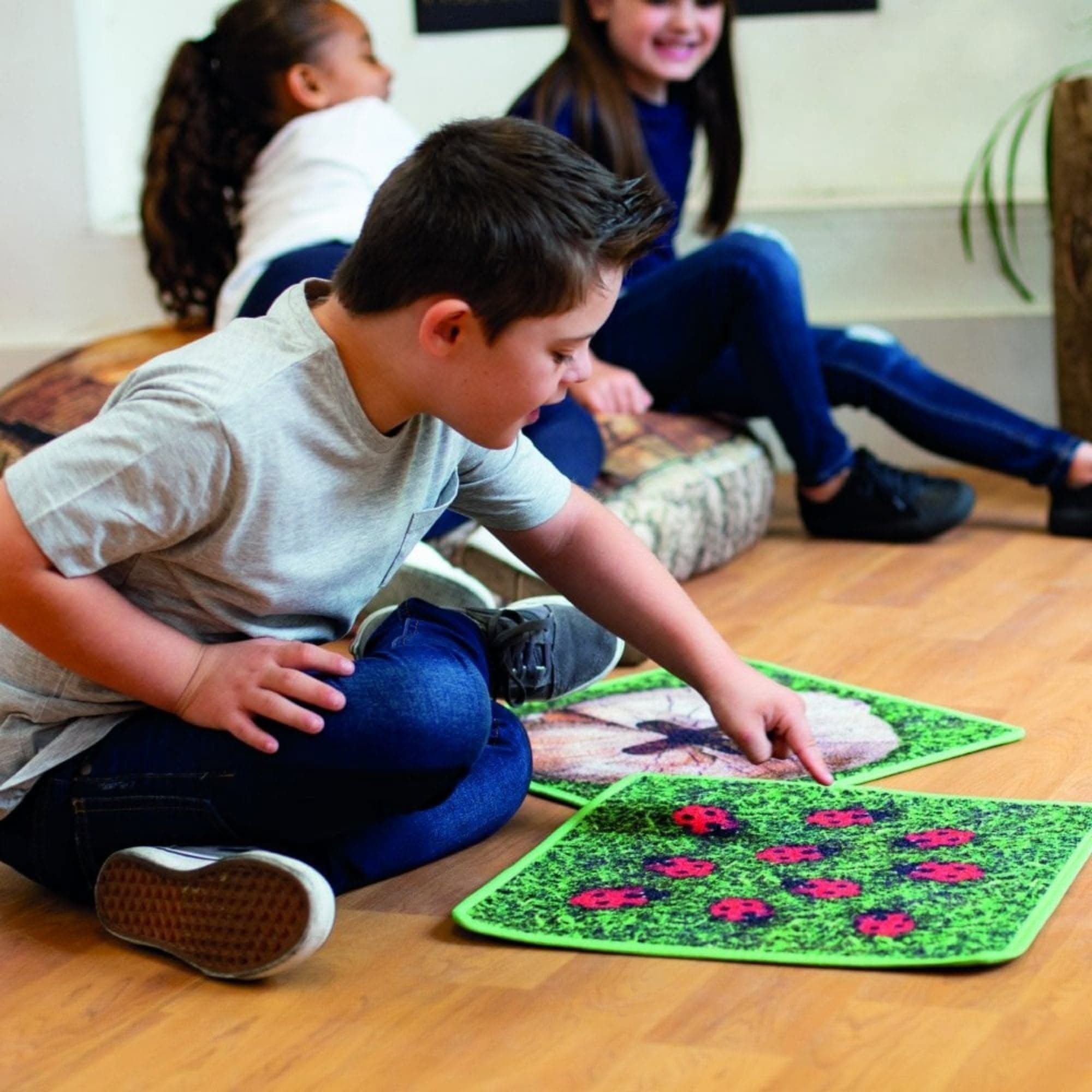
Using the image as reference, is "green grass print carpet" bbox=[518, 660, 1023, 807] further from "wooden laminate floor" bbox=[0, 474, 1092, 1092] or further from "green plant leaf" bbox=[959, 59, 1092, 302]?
"green plant leaf" bbox=[959, 59, 1092, 302]

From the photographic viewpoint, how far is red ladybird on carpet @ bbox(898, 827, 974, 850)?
3.82 ft

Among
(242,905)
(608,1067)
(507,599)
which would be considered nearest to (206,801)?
(242,905)

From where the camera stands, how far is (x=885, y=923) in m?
1.04

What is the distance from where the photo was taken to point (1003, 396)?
280 centimetres

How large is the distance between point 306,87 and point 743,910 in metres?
1.30

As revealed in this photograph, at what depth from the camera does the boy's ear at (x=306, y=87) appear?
2014 mm

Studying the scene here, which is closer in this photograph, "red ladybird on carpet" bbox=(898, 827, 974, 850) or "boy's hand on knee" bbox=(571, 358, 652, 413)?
"red ladybird on carpet" bbox=(898, 827, 974, 850)

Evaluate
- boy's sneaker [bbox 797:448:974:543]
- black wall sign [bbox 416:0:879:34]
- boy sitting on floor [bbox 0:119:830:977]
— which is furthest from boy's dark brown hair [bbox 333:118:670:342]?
black wall sign [bbox 416:0:879:34]

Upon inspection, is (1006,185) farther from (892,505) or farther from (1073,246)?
(892,505)

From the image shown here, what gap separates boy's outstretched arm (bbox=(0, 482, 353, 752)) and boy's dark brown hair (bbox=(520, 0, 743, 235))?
47.8 inches

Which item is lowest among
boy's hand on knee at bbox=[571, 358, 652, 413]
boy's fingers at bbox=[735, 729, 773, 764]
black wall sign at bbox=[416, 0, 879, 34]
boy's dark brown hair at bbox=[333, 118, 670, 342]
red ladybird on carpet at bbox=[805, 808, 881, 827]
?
red ladybird on carpet at bbox=[805, 808, 881, 827]

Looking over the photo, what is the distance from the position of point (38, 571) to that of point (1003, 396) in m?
2.12

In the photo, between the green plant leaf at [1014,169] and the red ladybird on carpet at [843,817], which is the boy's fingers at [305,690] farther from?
the green plant leaf at [1014,169]

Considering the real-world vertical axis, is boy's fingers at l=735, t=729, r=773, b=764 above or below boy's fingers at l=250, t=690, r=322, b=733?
below
